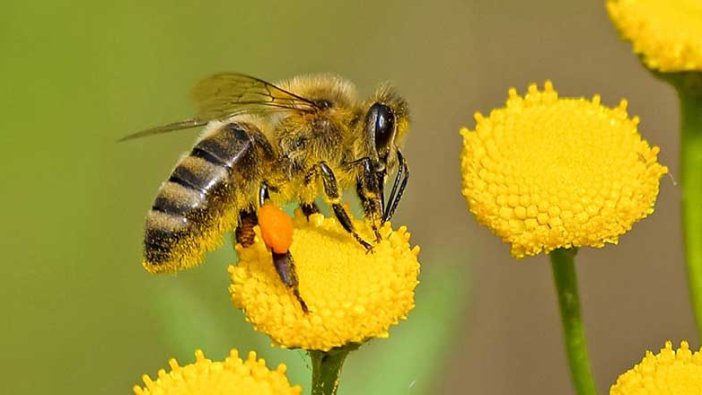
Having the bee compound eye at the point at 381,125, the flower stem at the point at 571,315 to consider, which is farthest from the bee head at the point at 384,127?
the flower stem at the point at 571,315

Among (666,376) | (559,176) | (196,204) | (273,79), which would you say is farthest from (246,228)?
(273,79)

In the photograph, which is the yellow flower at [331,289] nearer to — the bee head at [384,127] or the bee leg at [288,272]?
the bee leg at [288,272]

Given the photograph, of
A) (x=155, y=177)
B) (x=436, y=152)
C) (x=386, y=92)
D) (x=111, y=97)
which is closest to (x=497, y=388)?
(x=436, y=152)

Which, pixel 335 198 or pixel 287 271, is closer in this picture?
pixel 287 271

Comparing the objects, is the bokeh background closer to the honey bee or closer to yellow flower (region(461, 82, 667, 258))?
the honey bee

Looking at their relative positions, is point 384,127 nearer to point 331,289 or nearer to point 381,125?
point 381,125

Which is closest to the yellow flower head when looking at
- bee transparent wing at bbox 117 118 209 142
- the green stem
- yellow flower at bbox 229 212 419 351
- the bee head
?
the green stem
